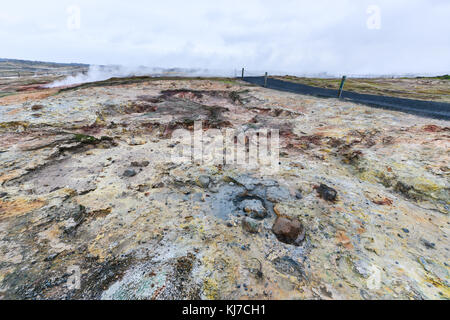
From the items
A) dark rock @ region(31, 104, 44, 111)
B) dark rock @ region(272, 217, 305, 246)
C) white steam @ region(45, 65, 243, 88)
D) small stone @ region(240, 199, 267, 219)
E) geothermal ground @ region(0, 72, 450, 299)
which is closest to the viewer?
geothermal ground @ region(0, 72, 450, 299)

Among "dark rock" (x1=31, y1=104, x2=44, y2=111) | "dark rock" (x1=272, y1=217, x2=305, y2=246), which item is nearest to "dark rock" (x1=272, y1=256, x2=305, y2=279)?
"dark rock" (x1=272, y1=217, x2=305, y2=246)

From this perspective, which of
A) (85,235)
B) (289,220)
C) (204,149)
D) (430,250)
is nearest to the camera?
(430,250)

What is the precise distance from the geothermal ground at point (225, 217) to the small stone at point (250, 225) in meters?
0.02

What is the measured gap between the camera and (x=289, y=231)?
3158 millimetres

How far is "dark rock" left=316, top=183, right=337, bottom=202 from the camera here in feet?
13.0

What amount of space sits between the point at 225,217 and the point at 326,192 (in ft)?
7.47

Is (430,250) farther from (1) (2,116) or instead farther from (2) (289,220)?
(1) (2,116)

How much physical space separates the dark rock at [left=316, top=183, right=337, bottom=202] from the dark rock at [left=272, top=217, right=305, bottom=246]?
1.10 m

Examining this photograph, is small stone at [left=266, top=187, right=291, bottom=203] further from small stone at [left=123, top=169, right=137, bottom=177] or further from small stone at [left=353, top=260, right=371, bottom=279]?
small stone at [left=123, top=169, right=137, bottom=177]

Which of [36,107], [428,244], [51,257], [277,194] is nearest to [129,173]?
[51,257]

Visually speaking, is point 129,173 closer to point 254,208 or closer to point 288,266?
point 254,208
